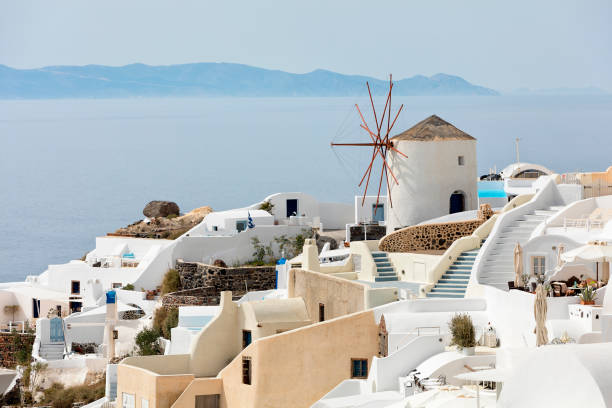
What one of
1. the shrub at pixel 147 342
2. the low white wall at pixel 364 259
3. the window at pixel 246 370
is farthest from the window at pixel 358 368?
the shrub at pixel 147 342

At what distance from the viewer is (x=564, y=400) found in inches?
870

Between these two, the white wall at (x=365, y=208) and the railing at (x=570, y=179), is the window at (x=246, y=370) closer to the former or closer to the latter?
the railing at (x=570, y=179)

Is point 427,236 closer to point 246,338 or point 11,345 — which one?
point 246,338

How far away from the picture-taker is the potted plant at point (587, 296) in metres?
31.1

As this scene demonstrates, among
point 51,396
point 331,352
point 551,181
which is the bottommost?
point 51,396

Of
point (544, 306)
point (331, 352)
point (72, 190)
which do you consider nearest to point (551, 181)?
point (331, 352)

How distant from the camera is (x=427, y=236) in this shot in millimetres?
41906

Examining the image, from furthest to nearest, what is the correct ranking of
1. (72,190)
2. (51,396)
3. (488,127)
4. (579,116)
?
1. (579,116)
2. (488,127)
3. (72,190)
4. (51,396)

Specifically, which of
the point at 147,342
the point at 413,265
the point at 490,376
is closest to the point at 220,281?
the point at 147,342

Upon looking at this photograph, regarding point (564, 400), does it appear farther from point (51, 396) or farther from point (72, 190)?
point (72, 190)

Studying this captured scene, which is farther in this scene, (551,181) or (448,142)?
(448,142)

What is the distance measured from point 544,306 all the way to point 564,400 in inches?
289

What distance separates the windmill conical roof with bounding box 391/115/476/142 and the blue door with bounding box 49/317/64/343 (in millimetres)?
14980

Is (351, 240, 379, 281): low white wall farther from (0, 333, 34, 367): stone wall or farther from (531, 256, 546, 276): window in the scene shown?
(0, 333, 34, 367): stone wall
